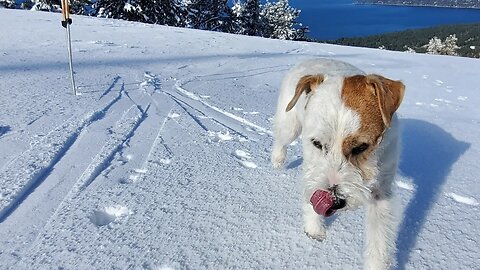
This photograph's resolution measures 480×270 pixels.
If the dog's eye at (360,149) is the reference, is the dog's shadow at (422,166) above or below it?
below

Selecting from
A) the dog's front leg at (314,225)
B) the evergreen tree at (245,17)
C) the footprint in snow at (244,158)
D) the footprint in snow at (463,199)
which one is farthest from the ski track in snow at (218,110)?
the evergreen tree at (245,17)

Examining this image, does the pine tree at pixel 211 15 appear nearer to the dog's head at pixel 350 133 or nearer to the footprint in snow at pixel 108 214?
the footprint in snow at pixel 108 214

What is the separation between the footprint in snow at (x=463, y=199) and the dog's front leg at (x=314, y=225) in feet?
4.99

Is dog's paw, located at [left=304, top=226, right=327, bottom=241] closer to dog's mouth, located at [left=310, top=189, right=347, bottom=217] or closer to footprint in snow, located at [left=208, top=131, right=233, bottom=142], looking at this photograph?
dog's mouth, located at [left=310, top=189, right=347, bottom=217]

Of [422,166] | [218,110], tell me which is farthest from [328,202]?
[218,110]

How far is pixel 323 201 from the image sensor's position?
2.28 meters

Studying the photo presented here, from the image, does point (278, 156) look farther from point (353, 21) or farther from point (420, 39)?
point (353, 21)

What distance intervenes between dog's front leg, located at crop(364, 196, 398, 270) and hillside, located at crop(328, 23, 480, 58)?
78.8 metres

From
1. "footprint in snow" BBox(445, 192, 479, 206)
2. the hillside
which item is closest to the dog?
"footprint in snow" BBox(445, 192, 479, 206)

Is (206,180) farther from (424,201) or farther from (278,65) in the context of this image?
(278,65)

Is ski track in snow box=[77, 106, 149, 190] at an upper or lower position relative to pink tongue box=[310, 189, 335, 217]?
lower

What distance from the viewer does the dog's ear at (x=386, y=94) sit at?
2.42 metres

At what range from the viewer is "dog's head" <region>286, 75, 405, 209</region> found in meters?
2.32

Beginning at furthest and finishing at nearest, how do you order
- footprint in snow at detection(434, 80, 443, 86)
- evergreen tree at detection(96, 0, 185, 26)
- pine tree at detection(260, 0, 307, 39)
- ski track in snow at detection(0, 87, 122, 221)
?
pine tree at detection(260, 0, 307, 39)
evergreen tree at detection(96, 0, 185, 26)
footprint in snow at detection(434, 80, 443, 86)
ski track in snow at detection(0, 87, 122, 221)
